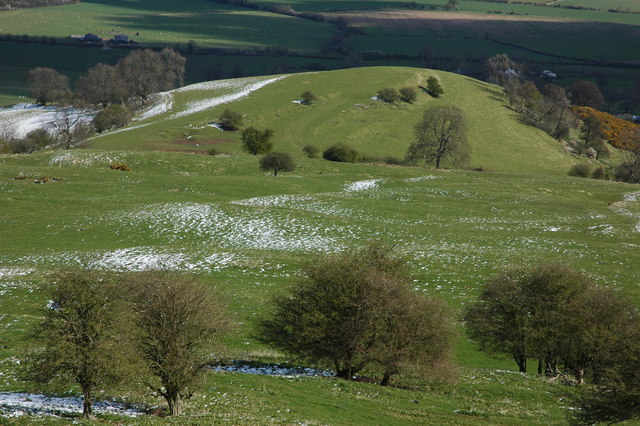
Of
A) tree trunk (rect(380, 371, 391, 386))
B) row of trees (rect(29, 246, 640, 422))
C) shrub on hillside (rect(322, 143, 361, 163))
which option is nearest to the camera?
row of trees (rect(29, 246, 640, 422))

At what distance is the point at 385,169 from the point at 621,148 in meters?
69.9

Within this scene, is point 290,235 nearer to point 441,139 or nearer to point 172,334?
point 172,334

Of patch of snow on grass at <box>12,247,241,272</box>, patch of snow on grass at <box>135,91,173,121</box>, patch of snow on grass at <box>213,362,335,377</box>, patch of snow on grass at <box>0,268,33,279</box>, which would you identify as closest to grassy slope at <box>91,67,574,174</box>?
patch of snow on grass at <box>135,91,173,121</box>

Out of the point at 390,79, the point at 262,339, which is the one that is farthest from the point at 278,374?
the point at 390,79

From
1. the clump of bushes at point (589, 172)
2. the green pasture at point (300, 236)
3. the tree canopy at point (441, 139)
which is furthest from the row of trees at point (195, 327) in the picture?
the clump of bushes at point (589, 172)

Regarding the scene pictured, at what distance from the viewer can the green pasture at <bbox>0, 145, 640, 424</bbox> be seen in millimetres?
26109

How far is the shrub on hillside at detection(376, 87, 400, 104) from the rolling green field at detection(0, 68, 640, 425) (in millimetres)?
23948

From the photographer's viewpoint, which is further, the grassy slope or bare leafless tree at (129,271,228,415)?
the grassy slope

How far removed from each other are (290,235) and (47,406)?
35.1m

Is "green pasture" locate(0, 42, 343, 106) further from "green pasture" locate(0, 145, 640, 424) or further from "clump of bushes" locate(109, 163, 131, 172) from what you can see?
"clump of bushes" locate(109, 163, 131, 172)

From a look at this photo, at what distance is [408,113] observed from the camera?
424 feet

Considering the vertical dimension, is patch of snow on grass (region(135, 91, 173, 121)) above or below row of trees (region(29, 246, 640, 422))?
below

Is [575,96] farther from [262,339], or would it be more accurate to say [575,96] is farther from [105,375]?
[105,375]

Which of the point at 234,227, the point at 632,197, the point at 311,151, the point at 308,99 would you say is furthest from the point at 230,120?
the point at 632,197
